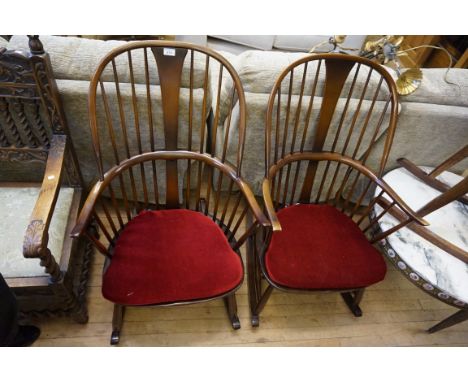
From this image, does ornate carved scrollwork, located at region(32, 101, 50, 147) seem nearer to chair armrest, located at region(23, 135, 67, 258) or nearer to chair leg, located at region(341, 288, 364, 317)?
chair armrest, located at region(23, 135, 67, 258)

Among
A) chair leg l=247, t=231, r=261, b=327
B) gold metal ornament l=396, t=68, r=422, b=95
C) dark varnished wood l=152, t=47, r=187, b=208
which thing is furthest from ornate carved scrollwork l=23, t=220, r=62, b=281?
gold metal ornament l=396, t=68, r=422, b=95

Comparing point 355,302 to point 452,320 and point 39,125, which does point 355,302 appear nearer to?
point 452,320

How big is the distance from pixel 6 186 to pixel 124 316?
0.71 m

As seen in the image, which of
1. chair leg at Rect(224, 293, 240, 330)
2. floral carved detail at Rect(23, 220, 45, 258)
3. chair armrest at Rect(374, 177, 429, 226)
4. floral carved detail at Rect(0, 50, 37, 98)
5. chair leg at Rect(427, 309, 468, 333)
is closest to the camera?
floral carved detail at Rect(23, 220, 45, 258)

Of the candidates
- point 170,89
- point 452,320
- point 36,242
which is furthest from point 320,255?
point 36,242

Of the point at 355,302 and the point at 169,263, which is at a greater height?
the point at 169,263

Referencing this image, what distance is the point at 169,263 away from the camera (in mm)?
1010

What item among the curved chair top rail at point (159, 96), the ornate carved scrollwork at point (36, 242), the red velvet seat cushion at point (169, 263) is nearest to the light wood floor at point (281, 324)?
the red velvet seat cushion at point (169, 263)

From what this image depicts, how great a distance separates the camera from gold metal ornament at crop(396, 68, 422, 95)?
1.26 metres

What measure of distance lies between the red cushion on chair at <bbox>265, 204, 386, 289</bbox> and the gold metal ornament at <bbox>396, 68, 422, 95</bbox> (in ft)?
1.97

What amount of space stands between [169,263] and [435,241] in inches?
40.1

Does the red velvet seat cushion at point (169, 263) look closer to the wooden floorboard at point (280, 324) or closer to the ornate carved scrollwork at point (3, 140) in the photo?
the wooden floorboard at point (280, 324)

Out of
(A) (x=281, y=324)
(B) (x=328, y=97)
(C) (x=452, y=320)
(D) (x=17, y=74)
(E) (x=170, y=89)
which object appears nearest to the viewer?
(D) (x=17, y=74)
